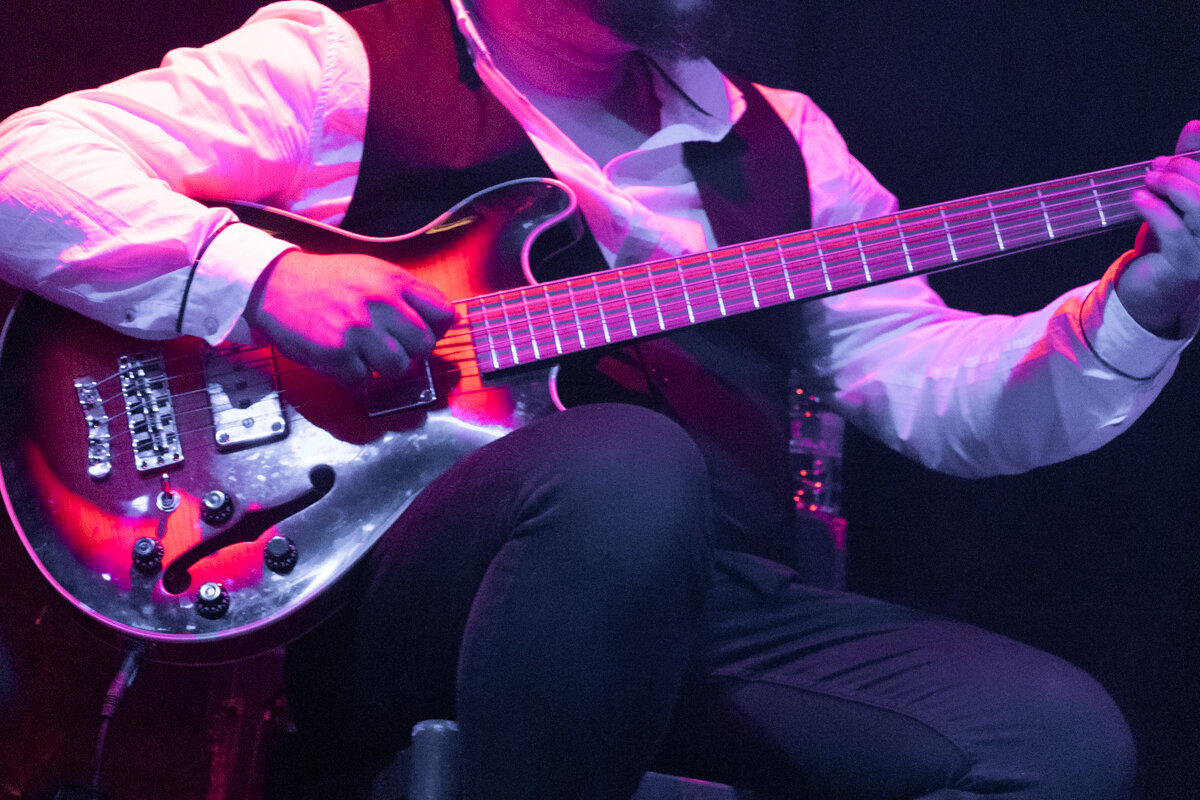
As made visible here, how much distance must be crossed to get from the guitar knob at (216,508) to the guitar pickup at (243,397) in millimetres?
57

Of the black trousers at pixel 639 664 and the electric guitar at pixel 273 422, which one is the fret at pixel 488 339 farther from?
the black trousers at pixel 639 664

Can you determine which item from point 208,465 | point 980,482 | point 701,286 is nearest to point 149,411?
point 208,465

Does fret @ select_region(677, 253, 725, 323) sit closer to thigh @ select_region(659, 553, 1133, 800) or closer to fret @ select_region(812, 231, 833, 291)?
fret @ select_region(812, 231, 833, 291)

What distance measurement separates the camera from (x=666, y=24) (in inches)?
48.3

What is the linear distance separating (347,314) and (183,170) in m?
0.36

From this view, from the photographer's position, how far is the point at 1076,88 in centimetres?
134

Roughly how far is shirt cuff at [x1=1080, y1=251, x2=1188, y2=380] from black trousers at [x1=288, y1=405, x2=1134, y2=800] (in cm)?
39

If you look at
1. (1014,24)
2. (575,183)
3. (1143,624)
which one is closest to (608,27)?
(575,183)

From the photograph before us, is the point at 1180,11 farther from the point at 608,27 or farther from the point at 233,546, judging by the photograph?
the point at 233,546

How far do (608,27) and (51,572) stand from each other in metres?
1.04

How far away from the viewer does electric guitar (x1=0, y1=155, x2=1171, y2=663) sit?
2.59 feet

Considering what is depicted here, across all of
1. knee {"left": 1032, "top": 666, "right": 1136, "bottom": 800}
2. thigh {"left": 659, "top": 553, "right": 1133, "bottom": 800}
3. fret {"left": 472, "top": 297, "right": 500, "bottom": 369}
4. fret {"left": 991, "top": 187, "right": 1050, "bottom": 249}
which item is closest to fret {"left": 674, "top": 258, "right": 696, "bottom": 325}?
fret {"left": 472, "top": 297, "right": 500, "bottom": 369}

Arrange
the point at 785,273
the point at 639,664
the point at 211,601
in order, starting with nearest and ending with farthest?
the point at 639,664
the point at 211,601
the point at 785,273

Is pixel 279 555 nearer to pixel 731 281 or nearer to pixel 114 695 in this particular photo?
pixel 114 695
